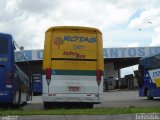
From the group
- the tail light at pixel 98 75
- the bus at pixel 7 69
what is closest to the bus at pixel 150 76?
the tail light at pixel 98 75

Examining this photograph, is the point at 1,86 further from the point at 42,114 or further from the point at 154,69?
the point at 154,69

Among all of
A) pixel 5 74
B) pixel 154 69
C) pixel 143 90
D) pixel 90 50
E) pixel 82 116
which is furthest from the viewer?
pixel 143 90

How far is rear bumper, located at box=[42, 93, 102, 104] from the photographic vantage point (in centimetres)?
1877

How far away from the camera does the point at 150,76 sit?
31609 mm

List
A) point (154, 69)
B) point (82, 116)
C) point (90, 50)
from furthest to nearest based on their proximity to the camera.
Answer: point (154, 69)
point (90, 50)
point (82, 116)

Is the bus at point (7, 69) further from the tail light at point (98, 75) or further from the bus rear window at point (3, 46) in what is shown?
the tail light at point (98, 75)

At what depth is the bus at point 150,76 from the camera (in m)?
30.3

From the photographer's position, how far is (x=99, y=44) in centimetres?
1934

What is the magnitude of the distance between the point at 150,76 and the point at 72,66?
13.6 m

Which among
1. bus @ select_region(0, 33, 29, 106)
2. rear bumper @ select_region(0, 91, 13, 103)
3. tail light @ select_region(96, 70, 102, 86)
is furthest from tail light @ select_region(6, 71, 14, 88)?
tail light @ select_region(96, 70, 102, 86)

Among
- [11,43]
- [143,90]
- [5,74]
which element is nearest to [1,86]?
[5,74]

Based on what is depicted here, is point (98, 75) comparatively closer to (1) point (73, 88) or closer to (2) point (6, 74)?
(1) point (73, 88)

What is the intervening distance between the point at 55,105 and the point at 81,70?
192 centimetres

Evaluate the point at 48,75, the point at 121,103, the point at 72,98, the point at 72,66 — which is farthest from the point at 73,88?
the point at 121,103
